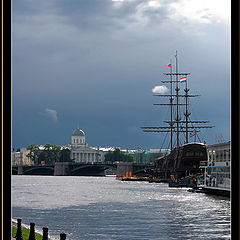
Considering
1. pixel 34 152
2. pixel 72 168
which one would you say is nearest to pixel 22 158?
pixel 34 152

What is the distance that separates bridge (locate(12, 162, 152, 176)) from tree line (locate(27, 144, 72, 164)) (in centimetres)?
629

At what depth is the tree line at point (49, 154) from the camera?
166500mm

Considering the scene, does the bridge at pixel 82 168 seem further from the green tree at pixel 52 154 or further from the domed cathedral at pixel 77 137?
the domed cathedral at pixel 77 137

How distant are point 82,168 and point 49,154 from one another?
109 feet

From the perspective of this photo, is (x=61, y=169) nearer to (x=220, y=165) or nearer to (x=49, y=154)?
(x=49, y=154)

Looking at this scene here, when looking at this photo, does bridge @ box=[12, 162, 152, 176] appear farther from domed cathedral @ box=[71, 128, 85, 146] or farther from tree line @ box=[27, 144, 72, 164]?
domed cathedral @ box=[71, 128, 85, 146]

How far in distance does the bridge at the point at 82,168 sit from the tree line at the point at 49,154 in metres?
6.29

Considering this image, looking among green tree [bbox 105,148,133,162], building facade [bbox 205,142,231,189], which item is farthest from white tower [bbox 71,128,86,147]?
building facade [bbox 205,142,231,189]

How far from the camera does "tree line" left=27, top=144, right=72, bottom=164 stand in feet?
546

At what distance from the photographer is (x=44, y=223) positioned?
28.7 meters

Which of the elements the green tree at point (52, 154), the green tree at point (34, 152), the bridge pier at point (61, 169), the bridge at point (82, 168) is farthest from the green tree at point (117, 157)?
the bridge pier at point (61, 169)
